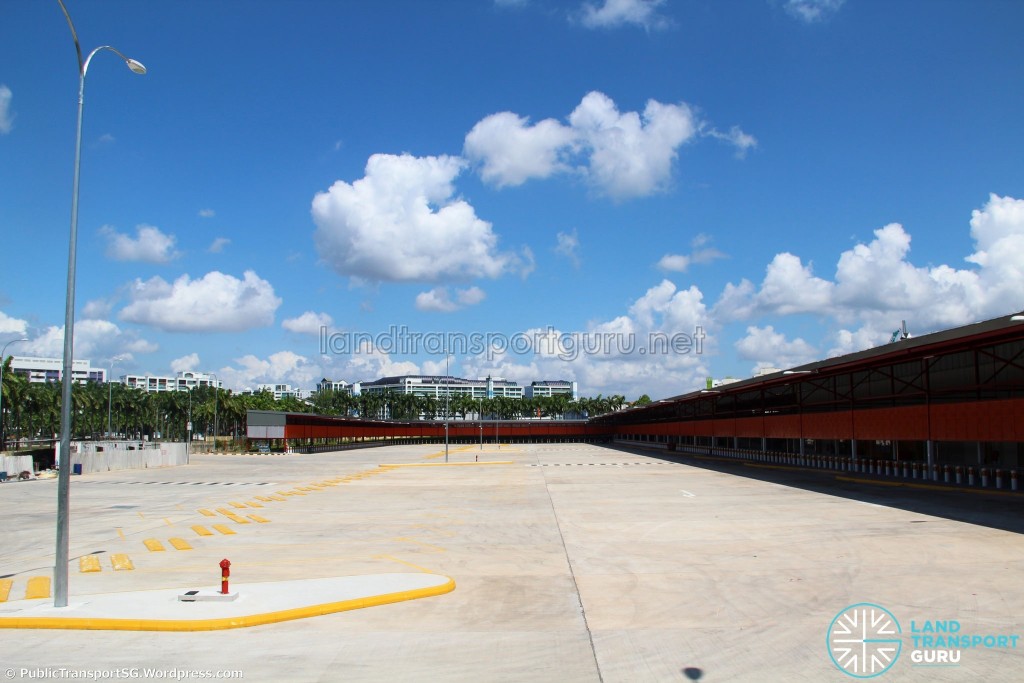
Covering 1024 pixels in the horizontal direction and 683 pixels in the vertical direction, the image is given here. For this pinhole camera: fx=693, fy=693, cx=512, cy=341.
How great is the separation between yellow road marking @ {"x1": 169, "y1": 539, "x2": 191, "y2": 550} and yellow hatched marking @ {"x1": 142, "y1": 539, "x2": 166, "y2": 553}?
0.36 meters

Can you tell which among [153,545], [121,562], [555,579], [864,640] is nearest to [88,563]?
[121,562]

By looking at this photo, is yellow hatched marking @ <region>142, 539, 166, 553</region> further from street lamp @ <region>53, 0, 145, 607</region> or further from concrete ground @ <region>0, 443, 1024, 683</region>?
street lamp @ <region>53, 0, 145, 607</region>

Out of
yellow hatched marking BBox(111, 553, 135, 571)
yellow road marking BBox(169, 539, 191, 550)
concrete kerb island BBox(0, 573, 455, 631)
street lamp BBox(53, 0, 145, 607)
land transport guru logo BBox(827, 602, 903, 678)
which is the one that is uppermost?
street lamp BBox(53, 0, 145, 607)

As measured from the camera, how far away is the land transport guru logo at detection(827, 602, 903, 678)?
1002 cm

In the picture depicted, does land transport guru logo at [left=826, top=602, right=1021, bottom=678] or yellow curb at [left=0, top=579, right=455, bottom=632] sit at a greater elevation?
yellow curb at [left=0, top=579, right=455, bottom=632]

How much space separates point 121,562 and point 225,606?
23.7 ft

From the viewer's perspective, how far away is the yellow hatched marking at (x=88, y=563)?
57.0 feet

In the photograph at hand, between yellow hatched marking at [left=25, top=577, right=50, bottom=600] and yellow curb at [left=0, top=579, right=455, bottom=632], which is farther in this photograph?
yellow hatched marking at [left=25, top=577, right=50, bottom=600]

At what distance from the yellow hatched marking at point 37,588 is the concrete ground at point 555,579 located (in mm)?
104

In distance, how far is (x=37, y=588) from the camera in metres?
15.3

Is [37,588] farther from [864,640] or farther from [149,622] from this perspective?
[864,640]

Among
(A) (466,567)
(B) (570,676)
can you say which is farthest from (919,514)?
(B) (570,676)

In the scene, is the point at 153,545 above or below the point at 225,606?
below

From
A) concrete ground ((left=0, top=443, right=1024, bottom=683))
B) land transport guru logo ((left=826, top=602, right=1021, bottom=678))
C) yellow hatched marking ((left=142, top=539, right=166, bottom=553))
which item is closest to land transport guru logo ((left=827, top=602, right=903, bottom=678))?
land transport guru logo ((left=826, top=602, right=1021, bottom=678))
